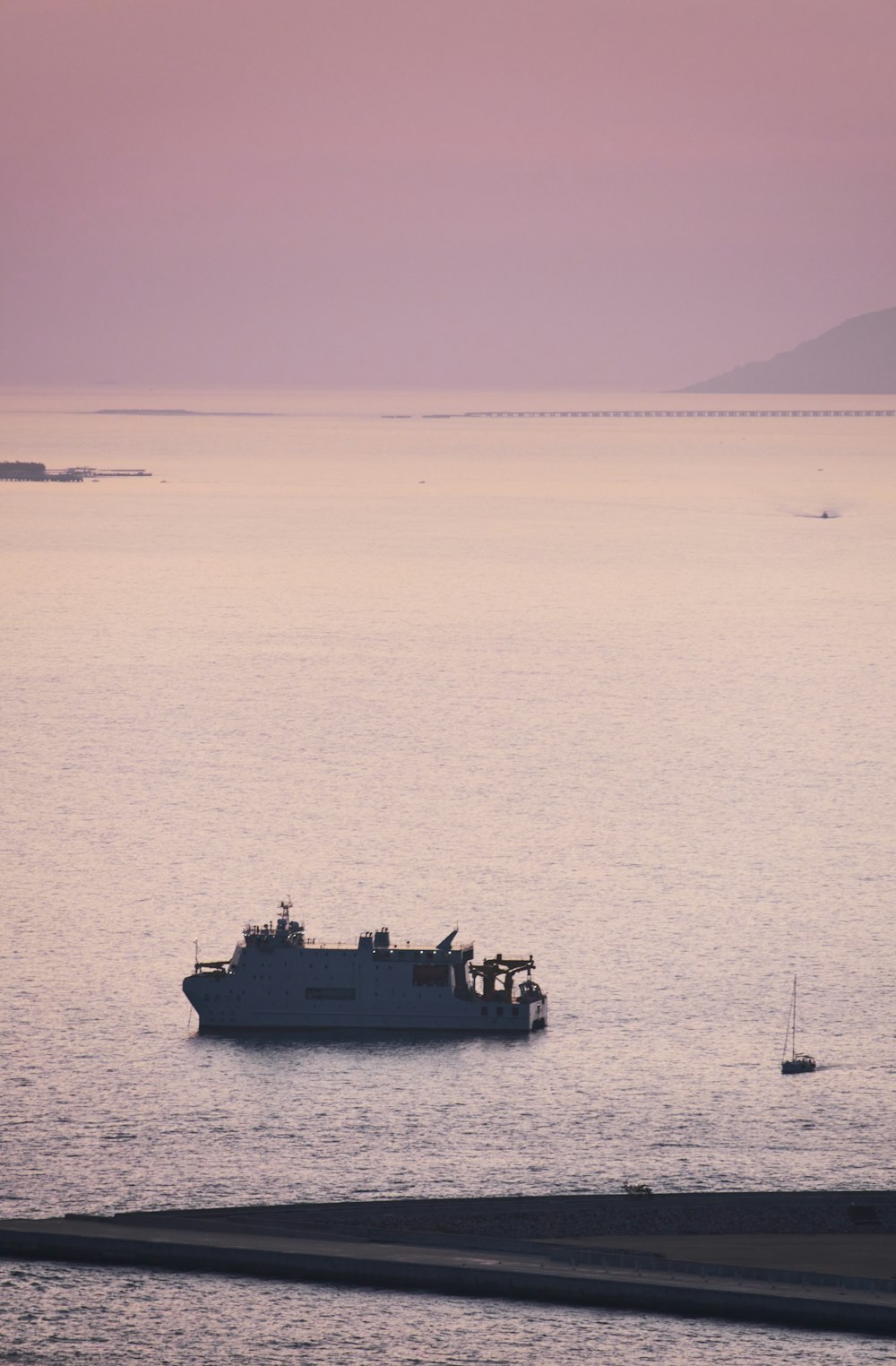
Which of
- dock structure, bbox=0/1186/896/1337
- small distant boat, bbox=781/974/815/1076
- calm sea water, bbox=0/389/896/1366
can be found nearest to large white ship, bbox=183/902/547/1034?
calm sea water, bbox=0/389/896/1366

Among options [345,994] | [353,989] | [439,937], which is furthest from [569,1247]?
[439,937]

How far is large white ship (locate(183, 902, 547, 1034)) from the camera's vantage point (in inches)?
2945

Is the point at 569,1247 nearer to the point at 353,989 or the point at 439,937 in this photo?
the point at 353,989

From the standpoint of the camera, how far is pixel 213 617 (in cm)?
19700

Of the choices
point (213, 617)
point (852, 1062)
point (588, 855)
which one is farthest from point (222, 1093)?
point (213, 617)

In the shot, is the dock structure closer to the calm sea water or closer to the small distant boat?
the calm sea water

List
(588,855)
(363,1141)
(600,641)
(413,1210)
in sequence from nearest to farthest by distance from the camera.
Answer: (413,1210)
(363,1141)
(588,855)
(600,641)

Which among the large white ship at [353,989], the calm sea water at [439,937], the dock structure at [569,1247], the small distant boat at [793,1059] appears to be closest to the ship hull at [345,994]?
the large white ship at [353,989]

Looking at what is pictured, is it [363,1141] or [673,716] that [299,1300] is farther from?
[673,716]

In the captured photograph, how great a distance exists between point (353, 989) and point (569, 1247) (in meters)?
23.2

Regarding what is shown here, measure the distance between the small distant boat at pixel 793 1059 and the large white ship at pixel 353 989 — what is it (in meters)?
8.30

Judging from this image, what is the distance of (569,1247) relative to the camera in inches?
2089

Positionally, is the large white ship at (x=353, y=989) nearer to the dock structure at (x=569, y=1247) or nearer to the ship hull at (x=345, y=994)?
the ship hull at (x=345, y=994)

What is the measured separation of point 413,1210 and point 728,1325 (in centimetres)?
Answer: 898
